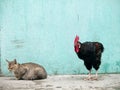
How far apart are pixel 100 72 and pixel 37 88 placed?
207 cm

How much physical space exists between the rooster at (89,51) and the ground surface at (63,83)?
0.38m

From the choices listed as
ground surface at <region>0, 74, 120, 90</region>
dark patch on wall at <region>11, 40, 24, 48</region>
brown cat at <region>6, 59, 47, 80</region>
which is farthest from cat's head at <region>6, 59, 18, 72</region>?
dark patch on wall at <region>11, 40, 24, 48</region>

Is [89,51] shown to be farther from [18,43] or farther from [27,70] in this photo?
[18,43]

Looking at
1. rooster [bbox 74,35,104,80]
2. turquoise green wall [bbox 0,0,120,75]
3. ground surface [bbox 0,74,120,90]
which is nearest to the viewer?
ground surface [bbox 0,74,120,90]

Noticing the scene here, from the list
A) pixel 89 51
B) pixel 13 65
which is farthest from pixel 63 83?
pixel 13 65

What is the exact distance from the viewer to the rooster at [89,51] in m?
8.30

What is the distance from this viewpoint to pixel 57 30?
29.8ft

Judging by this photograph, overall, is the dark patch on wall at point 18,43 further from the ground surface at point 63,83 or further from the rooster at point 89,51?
the rooster at point 89,51

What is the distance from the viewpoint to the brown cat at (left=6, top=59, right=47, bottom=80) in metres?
8.50

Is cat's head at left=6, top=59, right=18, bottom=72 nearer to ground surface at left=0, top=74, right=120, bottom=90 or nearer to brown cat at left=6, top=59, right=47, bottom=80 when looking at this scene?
brown cat at left=6, top=59, right=47, bottom=80

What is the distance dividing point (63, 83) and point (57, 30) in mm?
1401

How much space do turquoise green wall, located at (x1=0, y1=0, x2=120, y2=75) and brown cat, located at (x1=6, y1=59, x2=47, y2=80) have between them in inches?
13.4

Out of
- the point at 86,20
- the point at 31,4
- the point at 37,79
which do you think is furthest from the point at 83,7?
the point at 37,79

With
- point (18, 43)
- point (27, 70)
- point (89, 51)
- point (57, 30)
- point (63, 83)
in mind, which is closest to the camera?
point (63, 83)
